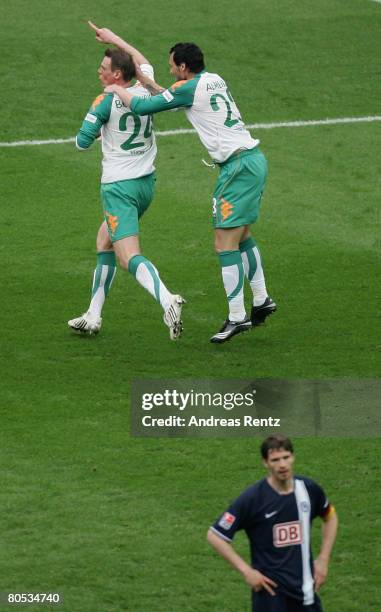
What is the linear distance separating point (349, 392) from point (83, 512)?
272 cm

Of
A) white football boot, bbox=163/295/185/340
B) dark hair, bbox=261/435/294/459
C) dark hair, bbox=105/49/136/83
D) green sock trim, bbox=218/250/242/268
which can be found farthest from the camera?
green sock trim, bbox=218/250/242/268

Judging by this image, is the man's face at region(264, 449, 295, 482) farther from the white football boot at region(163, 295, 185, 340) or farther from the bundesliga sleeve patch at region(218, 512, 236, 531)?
the white football boot at region(163, 295, 185, 340)

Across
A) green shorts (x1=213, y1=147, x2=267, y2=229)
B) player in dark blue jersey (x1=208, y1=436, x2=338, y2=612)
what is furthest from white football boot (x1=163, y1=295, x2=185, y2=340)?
player in dark blue jersey (x1=208, y1=436, x2=338, y2=612)

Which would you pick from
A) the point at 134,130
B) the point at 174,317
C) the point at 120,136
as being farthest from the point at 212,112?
the point at 174,317

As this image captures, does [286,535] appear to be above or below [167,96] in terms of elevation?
below

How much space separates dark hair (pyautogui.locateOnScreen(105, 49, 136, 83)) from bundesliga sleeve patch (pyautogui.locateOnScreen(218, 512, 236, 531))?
5.26m

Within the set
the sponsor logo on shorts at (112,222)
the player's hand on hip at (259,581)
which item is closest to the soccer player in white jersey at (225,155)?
the sponsor logo on shorts at (112,222)

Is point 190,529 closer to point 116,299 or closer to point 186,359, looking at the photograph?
point 186,359

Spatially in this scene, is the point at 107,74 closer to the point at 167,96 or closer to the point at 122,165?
the point at 167,96

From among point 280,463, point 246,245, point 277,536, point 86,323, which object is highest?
point 246,245

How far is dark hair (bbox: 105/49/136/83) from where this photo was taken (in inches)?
466

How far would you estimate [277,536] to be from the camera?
757 cm

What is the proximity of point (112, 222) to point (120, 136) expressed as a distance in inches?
27.7

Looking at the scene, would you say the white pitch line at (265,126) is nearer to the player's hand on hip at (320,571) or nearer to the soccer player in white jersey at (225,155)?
the soccer player in white jersey at (225,155)
